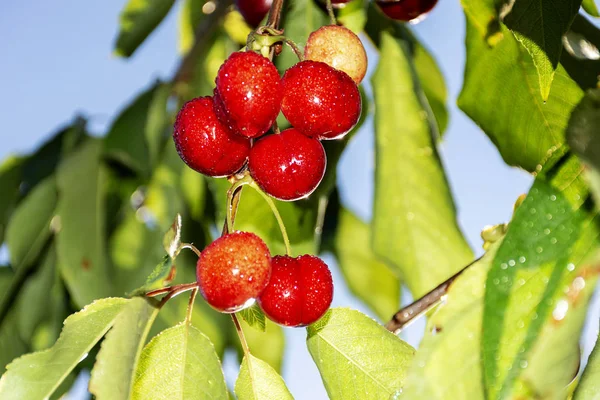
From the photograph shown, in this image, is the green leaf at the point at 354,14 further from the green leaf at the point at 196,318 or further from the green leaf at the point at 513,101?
the green leaf at the point at 196,318

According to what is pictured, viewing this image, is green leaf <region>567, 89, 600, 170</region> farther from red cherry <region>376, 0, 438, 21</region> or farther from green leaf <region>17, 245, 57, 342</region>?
green leaf <region>17, 245, 57, 342</region>

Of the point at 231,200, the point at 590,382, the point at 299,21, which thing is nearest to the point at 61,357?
the point at 231,200

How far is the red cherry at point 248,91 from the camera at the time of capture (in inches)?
26.7

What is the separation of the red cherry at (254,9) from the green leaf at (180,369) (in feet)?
1.99

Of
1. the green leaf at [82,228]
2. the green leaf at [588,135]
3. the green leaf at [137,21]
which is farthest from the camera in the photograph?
the green leaf at [137,21]

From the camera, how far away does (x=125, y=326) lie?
0.67 m

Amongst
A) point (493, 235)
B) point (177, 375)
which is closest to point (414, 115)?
point (493, 235)

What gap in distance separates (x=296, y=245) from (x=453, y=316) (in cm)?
52

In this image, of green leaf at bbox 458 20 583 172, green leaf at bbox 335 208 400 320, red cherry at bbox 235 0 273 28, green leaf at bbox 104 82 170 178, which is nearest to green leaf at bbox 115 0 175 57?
green leaf at bbox 104 82 170 178

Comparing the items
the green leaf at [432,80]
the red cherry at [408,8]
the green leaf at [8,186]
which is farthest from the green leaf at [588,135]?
the green leaf at [8,186]

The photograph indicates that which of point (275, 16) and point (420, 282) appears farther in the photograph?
point (420, 282)

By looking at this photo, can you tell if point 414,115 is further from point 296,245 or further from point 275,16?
point 275,16

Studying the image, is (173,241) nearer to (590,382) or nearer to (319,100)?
(319,100)

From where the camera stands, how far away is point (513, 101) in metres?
1.01
